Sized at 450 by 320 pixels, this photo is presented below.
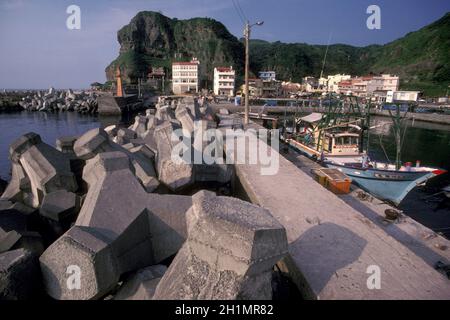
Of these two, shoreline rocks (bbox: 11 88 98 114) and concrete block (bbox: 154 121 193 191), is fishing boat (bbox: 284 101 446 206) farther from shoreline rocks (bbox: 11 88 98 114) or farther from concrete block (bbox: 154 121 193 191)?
shoreline rocks (bbox: 11 88 98 114)

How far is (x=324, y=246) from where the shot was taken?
3525 mm

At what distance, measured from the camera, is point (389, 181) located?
10945mm

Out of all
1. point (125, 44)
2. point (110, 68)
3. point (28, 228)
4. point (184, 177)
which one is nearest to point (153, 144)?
point (184, 177)

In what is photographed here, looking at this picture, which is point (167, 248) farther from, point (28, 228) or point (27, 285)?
point (28, 228)

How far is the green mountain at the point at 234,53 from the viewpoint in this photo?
94194 mm

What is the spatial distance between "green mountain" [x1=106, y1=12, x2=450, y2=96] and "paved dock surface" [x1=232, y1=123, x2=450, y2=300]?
86.5m

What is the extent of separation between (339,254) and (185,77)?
255 ft

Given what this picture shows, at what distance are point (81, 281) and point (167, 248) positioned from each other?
39.3 inches

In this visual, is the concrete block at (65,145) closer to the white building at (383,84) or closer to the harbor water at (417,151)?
the harbor water at (417,151)

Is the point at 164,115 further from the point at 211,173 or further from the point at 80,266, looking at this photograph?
the point at 80,266

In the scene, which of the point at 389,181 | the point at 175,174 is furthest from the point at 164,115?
the point at 389,181

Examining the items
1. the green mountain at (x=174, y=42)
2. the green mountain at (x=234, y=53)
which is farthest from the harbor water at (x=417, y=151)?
the green mountain at (x=174, y=42)

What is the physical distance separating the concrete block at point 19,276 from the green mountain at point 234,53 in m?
89.1

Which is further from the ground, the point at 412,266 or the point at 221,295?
the point at 221,295
